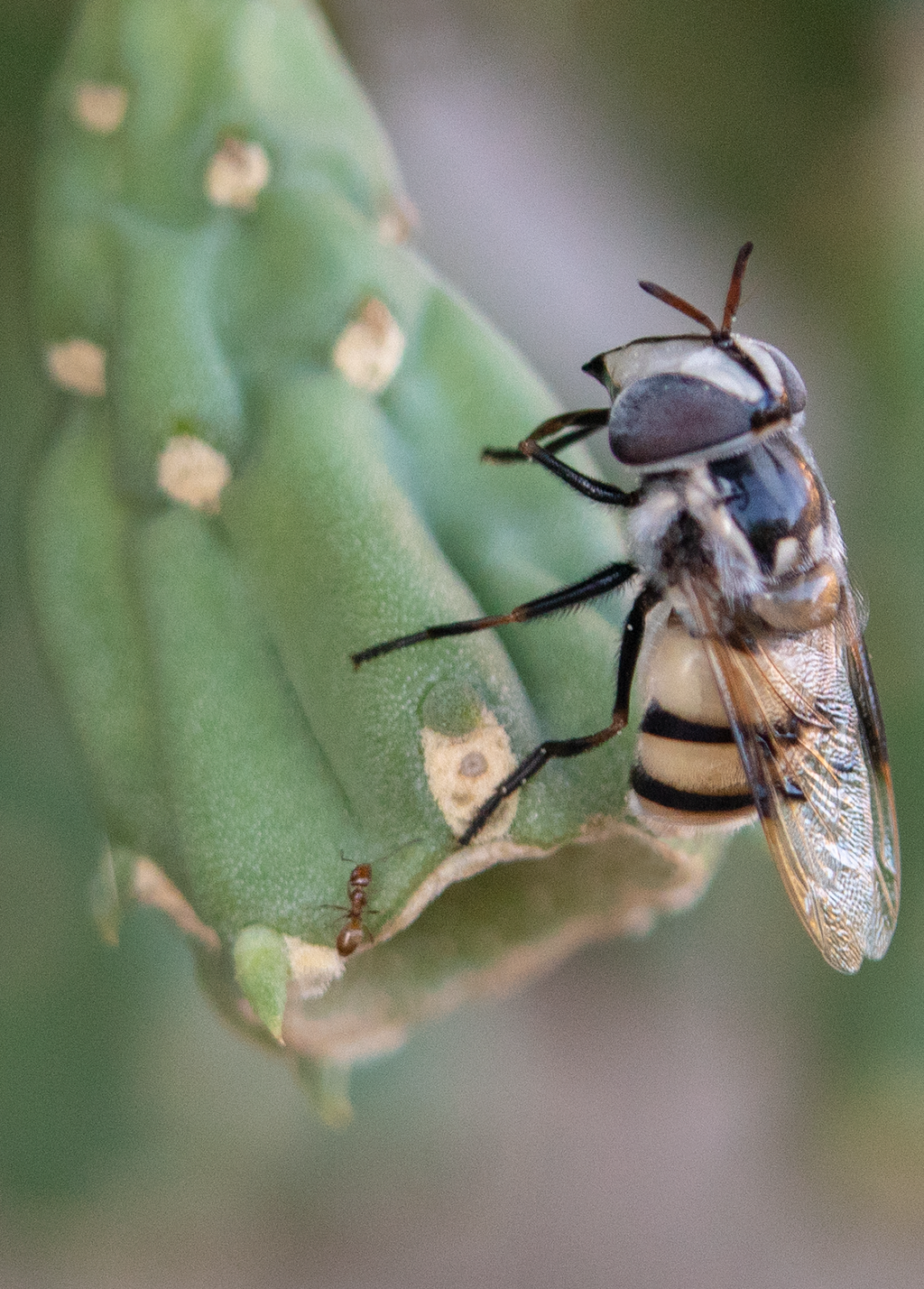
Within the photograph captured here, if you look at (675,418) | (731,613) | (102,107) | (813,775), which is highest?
(102,107)

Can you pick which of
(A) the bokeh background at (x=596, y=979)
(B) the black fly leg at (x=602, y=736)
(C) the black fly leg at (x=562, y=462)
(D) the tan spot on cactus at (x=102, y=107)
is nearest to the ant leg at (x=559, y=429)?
(C) the black fly leg at (x=562, y=462)

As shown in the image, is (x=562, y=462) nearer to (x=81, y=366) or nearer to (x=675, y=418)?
(x=675, y=418)

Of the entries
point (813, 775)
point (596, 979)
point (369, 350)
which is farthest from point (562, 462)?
point (596, 979)

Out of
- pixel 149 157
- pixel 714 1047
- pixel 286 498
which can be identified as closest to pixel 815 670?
pixel 286 498

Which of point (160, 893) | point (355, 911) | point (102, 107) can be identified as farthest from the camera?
point (102, 107)

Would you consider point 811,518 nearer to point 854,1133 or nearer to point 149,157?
point 149,157

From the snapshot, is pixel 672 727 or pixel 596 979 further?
pixel 596 979

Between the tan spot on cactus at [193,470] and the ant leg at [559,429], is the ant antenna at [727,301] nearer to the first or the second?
the ant leg at [559,429]
